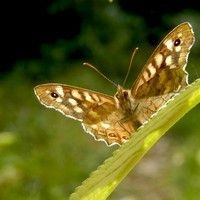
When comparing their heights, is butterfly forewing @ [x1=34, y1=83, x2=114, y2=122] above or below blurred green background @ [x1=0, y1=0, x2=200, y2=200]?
below

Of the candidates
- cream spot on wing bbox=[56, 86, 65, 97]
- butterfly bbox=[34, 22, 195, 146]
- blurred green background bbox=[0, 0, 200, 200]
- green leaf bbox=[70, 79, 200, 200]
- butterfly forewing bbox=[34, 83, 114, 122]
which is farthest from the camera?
blurred green background bbox=[0, 0, 200, 200]

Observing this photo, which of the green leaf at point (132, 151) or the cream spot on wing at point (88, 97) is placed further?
the cream spot on wing at point (88, 97)

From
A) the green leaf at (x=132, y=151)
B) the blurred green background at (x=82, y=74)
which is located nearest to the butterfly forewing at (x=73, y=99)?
the green leaf at (x=132, y=151)

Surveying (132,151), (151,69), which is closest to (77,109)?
(151,69)

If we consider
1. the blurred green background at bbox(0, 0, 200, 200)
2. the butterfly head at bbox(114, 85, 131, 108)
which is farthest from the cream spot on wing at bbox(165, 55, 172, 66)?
the blurred green background at bbox(0, 0, 200, 200)

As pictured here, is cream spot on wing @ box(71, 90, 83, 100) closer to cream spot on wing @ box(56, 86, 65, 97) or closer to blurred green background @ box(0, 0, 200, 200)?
cream spot on wing @ box(56, 86, 65, 97)

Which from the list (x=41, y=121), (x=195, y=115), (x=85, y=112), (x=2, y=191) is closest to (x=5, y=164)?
(x=2, y=191)

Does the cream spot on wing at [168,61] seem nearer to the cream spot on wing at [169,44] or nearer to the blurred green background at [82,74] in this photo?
the cream spot on wing at [169,44]
